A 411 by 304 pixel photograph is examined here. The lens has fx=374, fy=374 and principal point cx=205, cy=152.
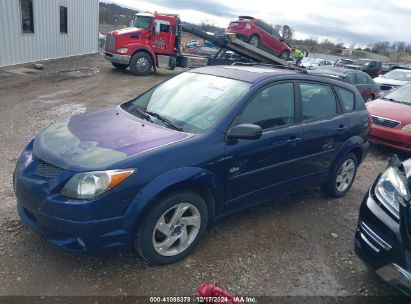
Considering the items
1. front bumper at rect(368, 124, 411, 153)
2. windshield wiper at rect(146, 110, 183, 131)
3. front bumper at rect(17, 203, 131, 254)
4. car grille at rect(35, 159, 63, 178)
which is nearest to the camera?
front bumper at rect(17, 203, 131, 254)

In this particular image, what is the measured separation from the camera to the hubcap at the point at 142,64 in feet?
49.5

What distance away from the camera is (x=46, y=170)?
9.93 feet

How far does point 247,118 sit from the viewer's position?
3678 millimetres

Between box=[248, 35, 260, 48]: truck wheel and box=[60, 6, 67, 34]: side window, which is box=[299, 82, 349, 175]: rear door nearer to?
box=[248, 35, 260, 48]: truck wheel

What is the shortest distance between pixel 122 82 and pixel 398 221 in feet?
39.5

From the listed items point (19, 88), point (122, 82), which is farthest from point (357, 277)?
point (122, 82)

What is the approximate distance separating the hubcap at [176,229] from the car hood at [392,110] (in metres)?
5.62

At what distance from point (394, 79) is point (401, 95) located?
781 centimetres

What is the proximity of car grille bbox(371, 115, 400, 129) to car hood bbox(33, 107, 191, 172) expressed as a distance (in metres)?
5.50

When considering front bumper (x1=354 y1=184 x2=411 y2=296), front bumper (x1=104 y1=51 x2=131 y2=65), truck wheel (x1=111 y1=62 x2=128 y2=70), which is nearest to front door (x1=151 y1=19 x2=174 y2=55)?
front bumper (x1=104 y1=51 x2=131 y2=65)

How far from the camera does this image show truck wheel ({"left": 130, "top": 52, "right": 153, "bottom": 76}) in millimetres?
14969

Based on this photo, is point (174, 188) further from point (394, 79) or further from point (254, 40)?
point (254, 40)

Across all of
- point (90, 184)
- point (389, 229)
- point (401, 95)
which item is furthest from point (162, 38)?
point (389, 229)

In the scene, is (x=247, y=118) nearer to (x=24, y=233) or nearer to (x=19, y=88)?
(x=24, y=233)
